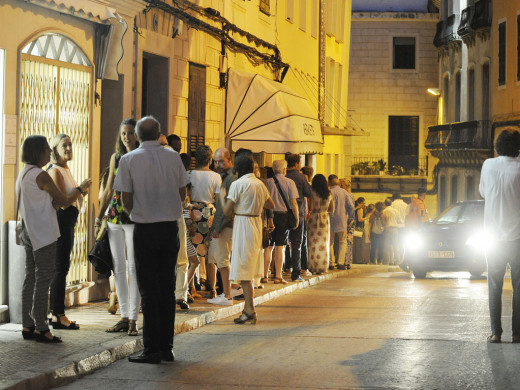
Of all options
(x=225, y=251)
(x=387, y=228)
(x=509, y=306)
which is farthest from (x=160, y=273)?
(x=387, y=228)

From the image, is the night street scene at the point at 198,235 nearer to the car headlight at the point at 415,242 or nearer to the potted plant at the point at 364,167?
the car headlight at the point at 415,242

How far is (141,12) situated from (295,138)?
715 cm

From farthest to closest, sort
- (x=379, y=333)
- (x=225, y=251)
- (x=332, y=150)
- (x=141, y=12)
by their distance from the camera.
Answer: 1. (x=332, y=150)
2. (x=141, y=12)
3. (x=225, y=251)
4. (x=379, y=333)

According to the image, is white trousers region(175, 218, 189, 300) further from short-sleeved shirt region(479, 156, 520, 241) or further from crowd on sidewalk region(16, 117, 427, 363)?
short-sleeved shirt region(479, 156, 520, 241)

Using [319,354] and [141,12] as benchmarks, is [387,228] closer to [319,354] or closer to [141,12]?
[141,12]

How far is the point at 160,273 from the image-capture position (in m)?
10.7

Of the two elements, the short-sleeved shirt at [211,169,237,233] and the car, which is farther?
the car

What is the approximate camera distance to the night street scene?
10.6 metres

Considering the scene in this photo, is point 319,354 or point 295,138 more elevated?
point 295,138

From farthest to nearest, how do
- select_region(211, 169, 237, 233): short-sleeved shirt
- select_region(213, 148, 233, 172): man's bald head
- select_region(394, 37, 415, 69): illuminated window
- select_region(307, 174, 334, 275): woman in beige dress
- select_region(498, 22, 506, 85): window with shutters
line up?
select_region(394, 37, 415, 69): illuminated window
select_region(498, 22, 506, 85): window with shutters
select_region(307, 174, 334, 275): woman in beige dress
select_region(213, 148, 233, 172): man's bald head
select_region(211, 169, 237, 233): short-sleeved shirt

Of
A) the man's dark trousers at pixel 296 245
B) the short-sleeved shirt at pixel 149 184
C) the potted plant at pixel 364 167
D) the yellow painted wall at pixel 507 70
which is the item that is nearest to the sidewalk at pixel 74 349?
the short-sleeved shirt at pixel 149 184

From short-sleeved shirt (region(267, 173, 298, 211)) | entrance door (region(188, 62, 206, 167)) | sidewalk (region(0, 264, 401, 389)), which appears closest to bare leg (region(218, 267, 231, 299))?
sidewalk (region(0, 264, 401, 389))

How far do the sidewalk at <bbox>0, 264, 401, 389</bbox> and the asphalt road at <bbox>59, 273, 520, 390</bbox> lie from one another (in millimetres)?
137

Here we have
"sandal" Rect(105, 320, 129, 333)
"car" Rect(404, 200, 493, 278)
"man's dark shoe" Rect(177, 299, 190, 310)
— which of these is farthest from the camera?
"car" Rect(404, 200, 493, 278)
